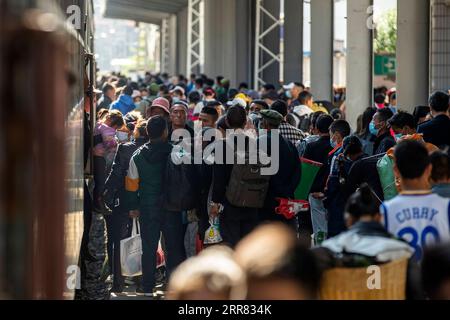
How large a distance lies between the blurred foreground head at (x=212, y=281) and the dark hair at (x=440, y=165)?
3931mm

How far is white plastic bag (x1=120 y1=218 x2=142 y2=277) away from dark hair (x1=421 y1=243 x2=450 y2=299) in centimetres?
789

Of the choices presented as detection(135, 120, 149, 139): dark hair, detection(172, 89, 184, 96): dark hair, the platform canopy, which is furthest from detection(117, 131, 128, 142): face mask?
the platform canopy

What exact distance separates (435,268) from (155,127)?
A: 7477 millimetres

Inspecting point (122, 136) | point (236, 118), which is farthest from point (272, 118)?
point (122, 136)

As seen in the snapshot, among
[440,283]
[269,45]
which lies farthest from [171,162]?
[269,45]

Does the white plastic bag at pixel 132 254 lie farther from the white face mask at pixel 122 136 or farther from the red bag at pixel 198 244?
the white face mask at pixel 122 136

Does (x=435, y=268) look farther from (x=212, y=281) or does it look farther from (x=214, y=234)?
(x=214, y=234)

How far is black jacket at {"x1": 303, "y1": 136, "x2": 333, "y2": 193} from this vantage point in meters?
12.6

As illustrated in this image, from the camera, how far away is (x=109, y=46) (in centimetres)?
19075

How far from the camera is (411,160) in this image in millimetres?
5707

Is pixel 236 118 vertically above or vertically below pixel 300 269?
above

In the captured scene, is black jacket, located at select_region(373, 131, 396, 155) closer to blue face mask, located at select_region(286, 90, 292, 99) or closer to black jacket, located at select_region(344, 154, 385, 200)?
black jacket, located at select_region(344, 154, 385, 200)

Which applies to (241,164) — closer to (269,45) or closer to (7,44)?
(7,44)

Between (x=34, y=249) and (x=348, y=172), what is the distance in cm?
768
